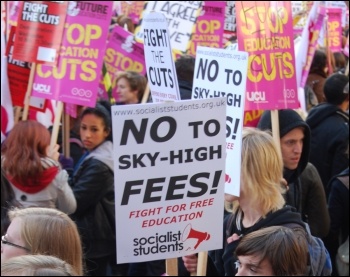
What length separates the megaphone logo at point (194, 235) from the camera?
4.23 metres

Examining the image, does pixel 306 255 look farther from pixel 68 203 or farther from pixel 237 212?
pixel 68 203

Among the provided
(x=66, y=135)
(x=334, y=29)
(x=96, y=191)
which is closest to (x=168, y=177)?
(x=96, y=191)

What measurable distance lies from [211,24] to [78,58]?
9.07 feet

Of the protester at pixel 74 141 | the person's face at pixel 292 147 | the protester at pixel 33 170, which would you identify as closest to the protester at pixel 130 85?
the protester at pixel 74 141

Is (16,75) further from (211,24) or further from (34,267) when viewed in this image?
(34,267)

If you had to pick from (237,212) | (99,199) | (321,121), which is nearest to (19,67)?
(99,199)

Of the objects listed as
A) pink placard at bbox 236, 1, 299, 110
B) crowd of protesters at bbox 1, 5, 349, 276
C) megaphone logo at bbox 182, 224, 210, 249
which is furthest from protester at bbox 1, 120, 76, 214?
megaphone logo at bbox 182, 224, 210, 249

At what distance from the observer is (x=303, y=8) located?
15164mm

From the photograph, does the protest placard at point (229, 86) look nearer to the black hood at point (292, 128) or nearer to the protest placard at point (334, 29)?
the black hood at point (292, 128)

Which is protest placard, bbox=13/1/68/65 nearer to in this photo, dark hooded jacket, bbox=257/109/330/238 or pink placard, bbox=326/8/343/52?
dark hooded jacket, bbox=257/109/330/238

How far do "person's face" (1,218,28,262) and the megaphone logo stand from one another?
0.76 m

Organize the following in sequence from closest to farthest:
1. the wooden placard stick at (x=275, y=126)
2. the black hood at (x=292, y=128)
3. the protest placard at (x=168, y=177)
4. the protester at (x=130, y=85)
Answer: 1. the protest placard at (x=168, y=177)
2. the wooden placard stick at (x=275, y=126)
3. the black hood at (x=292, y=128)
4. the protester at (x=130, y=85)

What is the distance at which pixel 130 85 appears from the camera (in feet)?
31.8

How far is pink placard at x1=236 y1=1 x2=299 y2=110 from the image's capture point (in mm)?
6316
